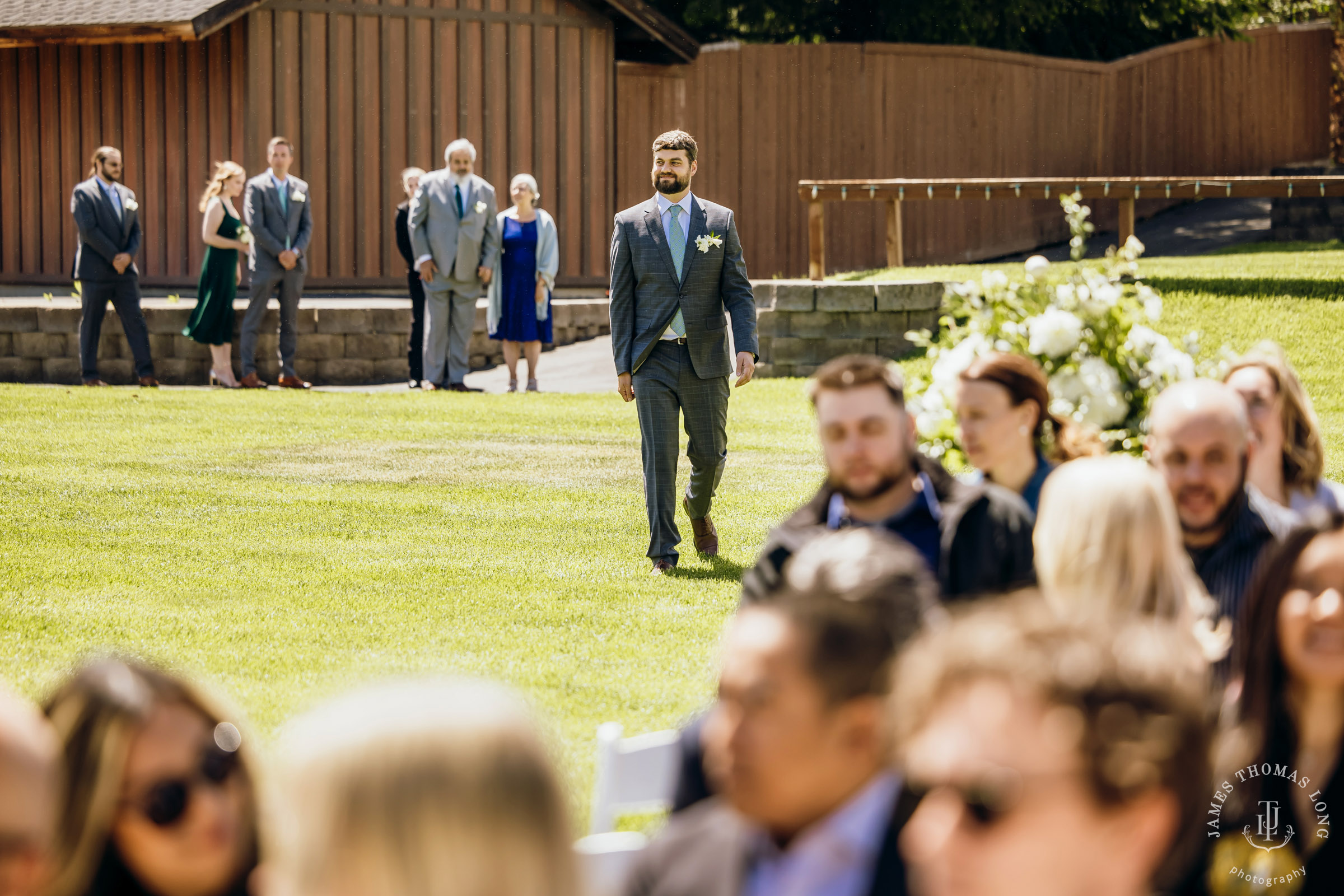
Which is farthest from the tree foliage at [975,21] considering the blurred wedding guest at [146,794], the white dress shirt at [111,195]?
the blurred wedding guest at [146,794]

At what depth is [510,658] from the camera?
6648mm

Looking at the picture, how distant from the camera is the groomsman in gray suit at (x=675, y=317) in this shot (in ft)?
27.8

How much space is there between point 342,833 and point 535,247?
14140 millimetres

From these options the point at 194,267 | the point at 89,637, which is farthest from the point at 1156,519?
the point at 194,267

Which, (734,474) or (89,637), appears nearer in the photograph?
(89,637)

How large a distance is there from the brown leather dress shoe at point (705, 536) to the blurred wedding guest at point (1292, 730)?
555 cm

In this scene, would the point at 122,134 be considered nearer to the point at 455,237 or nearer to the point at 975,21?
the point at 455,237

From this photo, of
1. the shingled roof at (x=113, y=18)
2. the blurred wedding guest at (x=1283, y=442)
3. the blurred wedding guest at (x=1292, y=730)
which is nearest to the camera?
the blurred wedding guest at (x=1292, y=730)

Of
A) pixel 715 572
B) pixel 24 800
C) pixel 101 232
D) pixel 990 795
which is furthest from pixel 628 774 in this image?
pixel 101 232

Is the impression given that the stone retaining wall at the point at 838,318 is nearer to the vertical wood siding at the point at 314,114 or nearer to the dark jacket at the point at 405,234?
the dark jacket at the point at 405,234

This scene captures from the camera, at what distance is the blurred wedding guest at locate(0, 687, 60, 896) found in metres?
2.30

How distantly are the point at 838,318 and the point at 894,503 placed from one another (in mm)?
11769

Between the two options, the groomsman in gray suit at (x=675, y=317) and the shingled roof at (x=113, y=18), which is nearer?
the groomsman in gray suit at (x=675, y=317)

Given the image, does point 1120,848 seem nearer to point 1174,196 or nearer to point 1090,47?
point 1174,196
